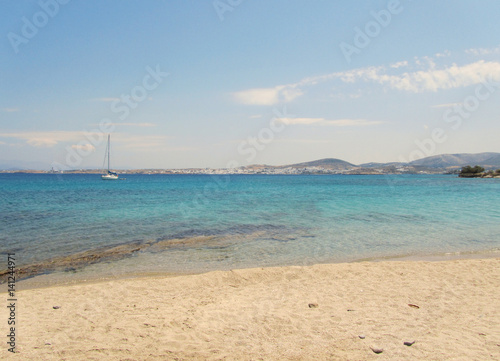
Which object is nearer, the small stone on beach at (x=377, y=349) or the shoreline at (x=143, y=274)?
the small stone on beach at (x=377, y=349)

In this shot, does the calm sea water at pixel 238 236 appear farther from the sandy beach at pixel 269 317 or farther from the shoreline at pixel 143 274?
the sandy beach at pixel 269 317

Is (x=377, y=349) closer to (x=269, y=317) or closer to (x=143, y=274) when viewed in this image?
(x=269, y=317)

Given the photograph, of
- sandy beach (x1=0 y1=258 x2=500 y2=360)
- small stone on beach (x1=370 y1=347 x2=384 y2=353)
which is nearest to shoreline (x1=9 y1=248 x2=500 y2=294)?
sandy beach (x1=0 y1=258 x2=500 y2=360)

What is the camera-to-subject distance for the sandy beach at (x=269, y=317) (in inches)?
195

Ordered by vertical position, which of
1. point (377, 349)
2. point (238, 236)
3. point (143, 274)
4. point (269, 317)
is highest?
point (377, 349)

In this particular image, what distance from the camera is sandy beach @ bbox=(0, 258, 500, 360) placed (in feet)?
16.3

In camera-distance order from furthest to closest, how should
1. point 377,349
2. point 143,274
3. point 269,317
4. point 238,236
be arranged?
point 238,236 → point 143,274 → point 269,317 → point 377,349

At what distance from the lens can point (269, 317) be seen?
20.8ft

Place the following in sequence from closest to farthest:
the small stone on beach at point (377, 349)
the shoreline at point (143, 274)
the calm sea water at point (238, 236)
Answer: the small stone on beach at point (377, 349) < the shoreline at point (143, 274) < the calm sea water at point (238, 236)

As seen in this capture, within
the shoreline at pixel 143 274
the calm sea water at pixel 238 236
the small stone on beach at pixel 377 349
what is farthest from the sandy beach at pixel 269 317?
the calm sea water at pixel 238 236

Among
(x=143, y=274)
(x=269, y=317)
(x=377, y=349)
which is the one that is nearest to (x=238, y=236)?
(x=143, y=274)

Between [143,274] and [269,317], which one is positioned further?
[143,274]

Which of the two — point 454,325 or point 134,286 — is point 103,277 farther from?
point 454,325

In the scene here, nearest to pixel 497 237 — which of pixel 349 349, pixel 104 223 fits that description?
pixel 349 349
